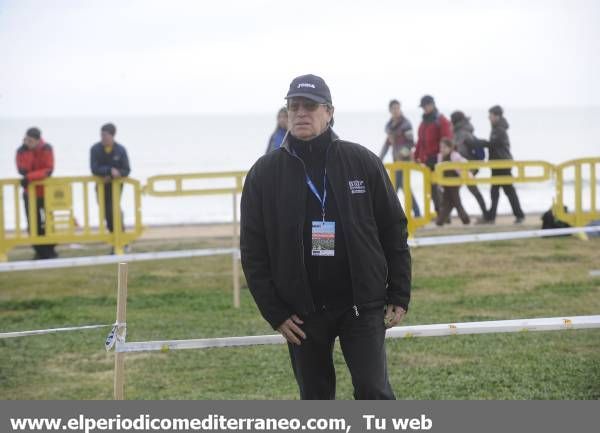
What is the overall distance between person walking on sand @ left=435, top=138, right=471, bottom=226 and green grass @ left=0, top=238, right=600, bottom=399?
1411 mm

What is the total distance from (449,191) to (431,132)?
3.09ft

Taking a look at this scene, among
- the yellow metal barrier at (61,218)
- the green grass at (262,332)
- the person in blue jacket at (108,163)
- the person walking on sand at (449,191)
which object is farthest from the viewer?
the person walking on sand at (449,191)

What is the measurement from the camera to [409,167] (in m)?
14.7

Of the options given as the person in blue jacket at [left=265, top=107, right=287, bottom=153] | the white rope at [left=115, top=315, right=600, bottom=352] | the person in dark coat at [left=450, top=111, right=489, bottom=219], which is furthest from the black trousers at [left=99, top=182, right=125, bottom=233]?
the white rope at [left=115, top=315, right=600, bottom=352]

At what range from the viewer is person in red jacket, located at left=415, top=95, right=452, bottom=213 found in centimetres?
1598

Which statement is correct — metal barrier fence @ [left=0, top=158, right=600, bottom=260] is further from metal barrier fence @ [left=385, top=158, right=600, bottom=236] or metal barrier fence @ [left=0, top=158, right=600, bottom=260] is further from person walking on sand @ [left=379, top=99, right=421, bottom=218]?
person walking on sand @ [left=379, top=99, right=421, bottom=218]

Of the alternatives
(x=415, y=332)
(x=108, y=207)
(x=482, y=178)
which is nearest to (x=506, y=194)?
(x=482, y=178)

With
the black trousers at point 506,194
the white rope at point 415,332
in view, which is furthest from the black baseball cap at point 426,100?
the white rope at point 415,332

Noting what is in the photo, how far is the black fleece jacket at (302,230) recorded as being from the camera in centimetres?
490

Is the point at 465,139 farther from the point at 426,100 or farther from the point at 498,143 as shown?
the point at 426,100

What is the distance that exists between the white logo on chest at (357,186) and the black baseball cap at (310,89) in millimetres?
395

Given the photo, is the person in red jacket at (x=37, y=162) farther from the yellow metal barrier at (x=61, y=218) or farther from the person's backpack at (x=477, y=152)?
the person's backpack at (x=477, y=152)

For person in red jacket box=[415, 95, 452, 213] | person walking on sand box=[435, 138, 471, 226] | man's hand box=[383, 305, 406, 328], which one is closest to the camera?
man's hand box=[383, 305, 406, 328]

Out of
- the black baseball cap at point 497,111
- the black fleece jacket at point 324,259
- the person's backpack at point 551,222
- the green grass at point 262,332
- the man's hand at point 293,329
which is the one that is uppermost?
the black baseball cap at point 497,111
